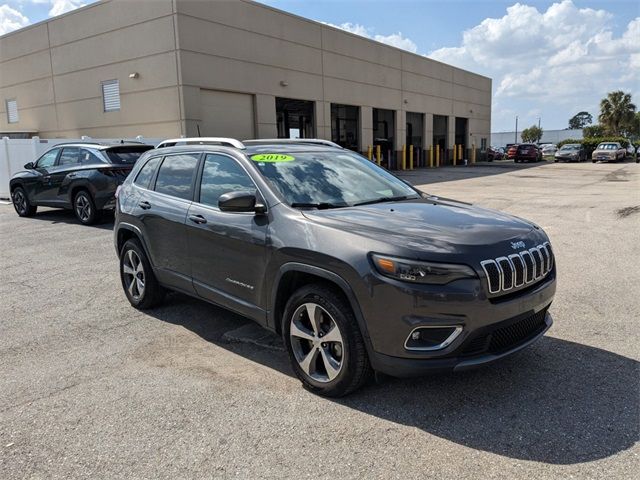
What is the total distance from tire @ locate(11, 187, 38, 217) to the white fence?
140 inches

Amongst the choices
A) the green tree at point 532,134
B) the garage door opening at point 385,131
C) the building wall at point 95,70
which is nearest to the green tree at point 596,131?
the green tree at point 532,134

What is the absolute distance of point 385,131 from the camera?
33.8 metres

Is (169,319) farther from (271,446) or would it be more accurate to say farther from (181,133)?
(181,133)

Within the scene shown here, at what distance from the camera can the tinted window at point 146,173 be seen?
17.7 ft

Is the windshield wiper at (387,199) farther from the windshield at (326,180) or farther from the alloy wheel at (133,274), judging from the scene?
the alloy wheel at (133,274)

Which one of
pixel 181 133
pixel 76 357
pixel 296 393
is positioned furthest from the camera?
pixel 181 133

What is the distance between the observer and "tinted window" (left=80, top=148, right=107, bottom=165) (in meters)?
11.0

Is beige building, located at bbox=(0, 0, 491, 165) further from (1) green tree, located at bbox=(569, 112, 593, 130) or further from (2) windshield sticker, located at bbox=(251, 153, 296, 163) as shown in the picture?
(1) green tree, located at bbox=(569, 112, 593, 130)

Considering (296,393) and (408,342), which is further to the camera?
(296,393)

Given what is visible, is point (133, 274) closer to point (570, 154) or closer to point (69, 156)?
point (69, 156)

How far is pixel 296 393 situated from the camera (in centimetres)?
365

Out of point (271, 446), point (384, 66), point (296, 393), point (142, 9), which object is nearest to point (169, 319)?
point (296, 393)

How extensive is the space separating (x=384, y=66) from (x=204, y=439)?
99.0ft

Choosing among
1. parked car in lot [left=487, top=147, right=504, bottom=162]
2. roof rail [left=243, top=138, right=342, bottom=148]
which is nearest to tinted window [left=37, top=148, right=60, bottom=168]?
roof rail [left=243, top=138, right=342, bottom=148]
